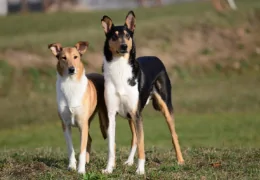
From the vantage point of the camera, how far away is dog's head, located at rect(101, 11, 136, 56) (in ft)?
31.2

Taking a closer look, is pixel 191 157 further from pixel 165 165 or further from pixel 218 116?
pixel 218 116

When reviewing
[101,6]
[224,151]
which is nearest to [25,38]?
[224,151]

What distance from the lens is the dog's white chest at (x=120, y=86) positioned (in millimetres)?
9773

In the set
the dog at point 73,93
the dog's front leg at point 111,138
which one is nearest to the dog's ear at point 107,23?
the dog at point 73,93

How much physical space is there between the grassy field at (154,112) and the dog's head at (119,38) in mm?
1729

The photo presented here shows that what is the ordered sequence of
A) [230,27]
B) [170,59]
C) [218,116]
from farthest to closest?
[230,27], [170,59], [218,116]

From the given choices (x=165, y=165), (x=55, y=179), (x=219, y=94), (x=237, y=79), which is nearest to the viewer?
(x=55, y=179)

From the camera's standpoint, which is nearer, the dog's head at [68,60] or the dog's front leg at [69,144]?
the dog's head at [68,60]

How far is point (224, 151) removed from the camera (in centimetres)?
1177

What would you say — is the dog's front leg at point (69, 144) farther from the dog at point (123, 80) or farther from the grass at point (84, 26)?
the grass at point (84, 26)

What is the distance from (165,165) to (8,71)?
1919 centimetres

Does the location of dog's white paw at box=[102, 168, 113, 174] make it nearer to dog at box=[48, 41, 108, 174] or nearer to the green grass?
the green grass

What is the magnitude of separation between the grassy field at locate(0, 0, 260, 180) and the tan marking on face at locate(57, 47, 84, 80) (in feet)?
4.73

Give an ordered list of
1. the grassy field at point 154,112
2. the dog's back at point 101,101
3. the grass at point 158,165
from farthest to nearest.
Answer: the dog's back at point 101,101, the grassy field at point 154,112, the grass at point 158,165
